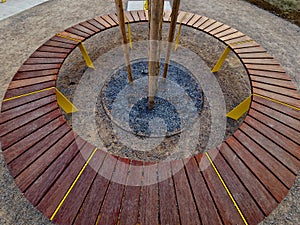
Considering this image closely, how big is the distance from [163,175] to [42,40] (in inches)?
170

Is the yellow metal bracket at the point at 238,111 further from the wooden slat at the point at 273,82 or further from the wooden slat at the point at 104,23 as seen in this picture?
the wooden slat at the point at 104,23

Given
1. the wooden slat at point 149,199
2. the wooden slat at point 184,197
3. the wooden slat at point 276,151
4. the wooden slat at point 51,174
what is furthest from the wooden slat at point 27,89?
the wooden slat at point 276,151

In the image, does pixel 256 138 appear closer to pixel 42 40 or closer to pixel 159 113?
pixel 159 113

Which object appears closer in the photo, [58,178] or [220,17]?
[58,178]

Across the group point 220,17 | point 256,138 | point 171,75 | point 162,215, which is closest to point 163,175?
point 162,215

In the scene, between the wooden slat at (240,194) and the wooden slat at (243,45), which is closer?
the wooden slat at (240,194)

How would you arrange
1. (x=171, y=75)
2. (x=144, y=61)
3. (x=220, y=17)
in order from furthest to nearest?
(x=220, y=17), (x=144, y=61), (x=171, y=75)

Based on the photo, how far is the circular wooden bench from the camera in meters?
1.43

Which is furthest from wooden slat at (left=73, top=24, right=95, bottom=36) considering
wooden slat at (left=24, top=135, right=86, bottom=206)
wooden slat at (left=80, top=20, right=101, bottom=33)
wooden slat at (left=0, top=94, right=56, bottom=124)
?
wooden slat at (left=24, top=135, right=86, bottom=206)

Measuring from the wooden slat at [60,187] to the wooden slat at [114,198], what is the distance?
0.33m

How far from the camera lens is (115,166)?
1.66 m

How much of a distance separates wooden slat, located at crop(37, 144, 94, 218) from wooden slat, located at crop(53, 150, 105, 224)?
0.06 m

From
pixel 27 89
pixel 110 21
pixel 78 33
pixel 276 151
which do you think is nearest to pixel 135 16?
pixel 110 21

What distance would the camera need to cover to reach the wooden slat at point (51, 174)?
59.0 inches
